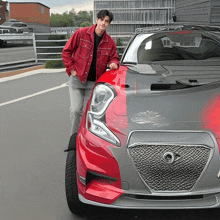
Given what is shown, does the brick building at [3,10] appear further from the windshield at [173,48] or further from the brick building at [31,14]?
the windshield at [173,48]

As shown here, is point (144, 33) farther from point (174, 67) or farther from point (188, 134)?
point (188, 134)

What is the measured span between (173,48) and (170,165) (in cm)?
212

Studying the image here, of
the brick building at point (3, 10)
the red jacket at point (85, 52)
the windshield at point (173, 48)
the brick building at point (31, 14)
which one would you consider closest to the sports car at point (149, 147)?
the windshield at point (173, 48)

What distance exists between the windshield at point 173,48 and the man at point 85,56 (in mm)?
261

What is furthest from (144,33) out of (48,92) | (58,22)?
(58,22)

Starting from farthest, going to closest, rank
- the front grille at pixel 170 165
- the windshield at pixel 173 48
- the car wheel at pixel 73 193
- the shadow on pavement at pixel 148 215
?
the windshield at pixel 173 48
the shadow on pavement at pixel 148 215
the car wheel at pixel 73 193
the front grille at pixel 170 165

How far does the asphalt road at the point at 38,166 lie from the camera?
2924mm

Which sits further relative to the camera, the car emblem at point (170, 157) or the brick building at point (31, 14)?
the brick building at point (31, 14)

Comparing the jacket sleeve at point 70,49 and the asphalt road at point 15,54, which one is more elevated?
the jacket sleeve at point 70,49

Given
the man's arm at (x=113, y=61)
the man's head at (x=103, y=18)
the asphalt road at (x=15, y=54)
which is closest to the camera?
the man's arm at (x=113, y=61)

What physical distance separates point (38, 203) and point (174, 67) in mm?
1796

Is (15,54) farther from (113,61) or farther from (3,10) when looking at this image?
(3,10)

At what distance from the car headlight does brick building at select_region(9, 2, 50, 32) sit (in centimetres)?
7733

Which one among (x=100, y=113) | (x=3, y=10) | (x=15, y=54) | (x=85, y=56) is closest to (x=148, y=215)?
(x=100, y=113)
